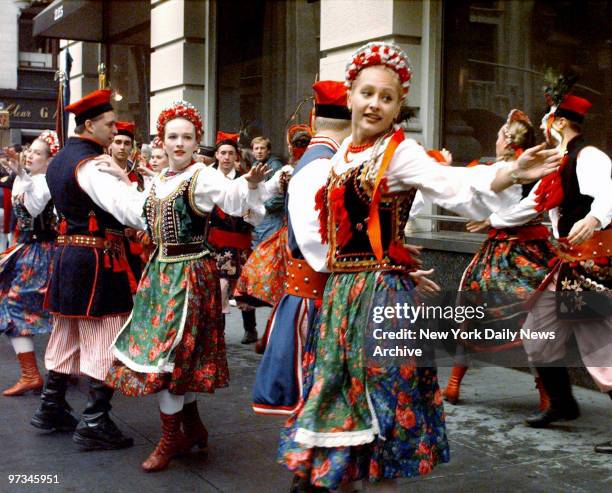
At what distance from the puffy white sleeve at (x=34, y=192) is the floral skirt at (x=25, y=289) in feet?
1.24

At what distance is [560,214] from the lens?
518 cm

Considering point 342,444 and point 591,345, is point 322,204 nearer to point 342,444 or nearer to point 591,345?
point 342,444

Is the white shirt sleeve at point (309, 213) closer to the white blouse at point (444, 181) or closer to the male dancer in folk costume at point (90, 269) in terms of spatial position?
the white blouse at point (444, 181)

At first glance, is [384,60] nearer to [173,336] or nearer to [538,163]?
[538,163]

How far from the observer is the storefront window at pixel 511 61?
7.20 metres

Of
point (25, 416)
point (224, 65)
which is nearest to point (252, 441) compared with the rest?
point (25, 416)

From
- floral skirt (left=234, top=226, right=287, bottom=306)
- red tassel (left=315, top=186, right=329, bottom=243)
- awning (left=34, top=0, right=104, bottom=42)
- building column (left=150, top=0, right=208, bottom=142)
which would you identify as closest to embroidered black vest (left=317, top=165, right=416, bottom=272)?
red tassel (left=315, top=186, right=329, bottom=243)

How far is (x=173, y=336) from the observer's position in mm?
4531

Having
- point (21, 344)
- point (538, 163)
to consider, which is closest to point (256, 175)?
point (538, 163)

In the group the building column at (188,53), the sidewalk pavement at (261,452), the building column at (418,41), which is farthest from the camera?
the building column at (188,53)

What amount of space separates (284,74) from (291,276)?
773 centimetres

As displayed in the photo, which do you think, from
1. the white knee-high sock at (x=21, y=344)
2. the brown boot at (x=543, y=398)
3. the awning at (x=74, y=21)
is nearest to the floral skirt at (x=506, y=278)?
the brown boot at (x=543, y=398)

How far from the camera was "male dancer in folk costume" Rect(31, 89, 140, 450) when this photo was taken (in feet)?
16.4

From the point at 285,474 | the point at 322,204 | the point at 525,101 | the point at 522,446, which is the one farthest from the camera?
the point at 525,101
